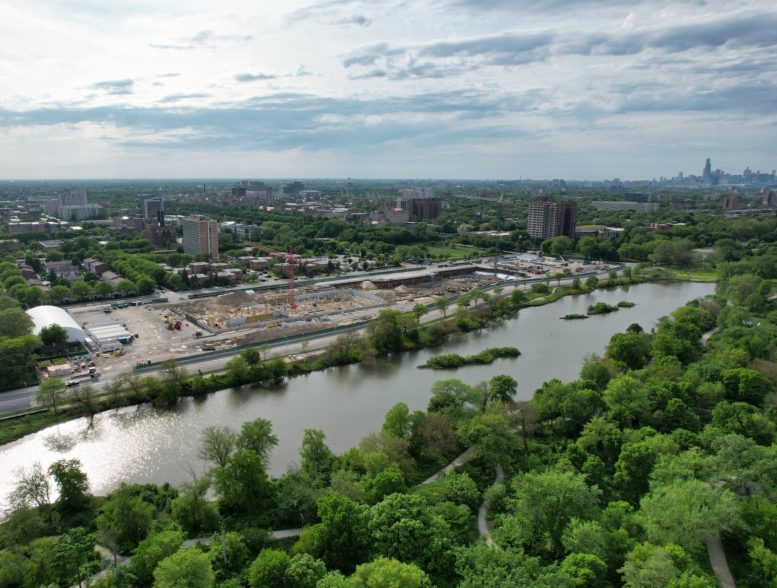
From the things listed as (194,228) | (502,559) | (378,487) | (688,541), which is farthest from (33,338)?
(194,228)

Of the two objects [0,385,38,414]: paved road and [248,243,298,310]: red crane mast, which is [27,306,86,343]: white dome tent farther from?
[248,243,298,310]: red crane mast

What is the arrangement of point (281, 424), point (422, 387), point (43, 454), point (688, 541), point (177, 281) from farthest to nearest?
point (177, 281) → point (422, 387) → point (281, 424) → point (43, 454) → point (688, 541)

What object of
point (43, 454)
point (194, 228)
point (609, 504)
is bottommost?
point (43, 454)

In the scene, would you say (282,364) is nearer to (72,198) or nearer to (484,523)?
(484,523)

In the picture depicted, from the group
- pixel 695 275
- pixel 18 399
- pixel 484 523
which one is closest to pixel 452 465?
pixel 484 523

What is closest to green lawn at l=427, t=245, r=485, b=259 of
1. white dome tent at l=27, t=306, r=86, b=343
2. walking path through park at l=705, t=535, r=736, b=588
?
white dome tent at l=27, t=306, r=86, b=343

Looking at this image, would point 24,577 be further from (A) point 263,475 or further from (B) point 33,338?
(B) point 33,338
